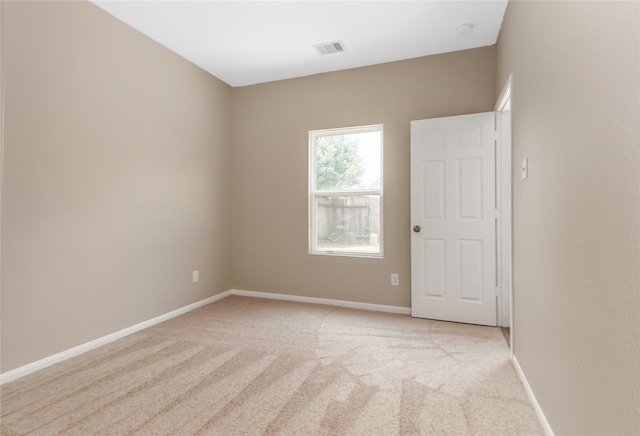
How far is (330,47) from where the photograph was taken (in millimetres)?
3287

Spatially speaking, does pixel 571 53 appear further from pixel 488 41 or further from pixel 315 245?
pixel 315 245

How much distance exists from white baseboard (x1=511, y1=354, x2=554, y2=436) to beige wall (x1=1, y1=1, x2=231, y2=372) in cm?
303

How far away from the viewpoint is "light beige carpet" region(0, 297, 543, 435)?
1.69m

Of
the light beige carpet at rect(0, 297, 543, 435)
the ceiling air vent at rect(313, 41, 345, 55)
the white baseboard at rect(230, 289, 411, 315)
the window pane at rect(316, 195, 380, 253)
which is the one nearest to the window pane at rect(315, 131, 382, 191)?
the window pane at rect(316, 195, 380, 253)

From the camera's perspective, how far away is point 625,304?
97cm

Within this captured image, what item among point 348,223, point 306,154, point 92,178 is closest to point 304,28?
point 306,154

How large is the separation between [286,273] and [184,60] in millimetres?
2602

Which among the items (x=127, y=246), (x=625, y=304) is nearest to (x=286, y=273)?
(x=127, y=246)

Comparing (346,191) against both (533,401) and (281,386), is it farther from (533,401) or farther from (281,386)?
(533,401)

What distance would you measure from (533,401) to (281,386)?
1414 millimetres

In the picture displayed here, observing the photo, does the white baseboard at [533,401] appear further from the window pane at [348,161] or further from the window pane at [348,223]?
the window pane at [348,161]

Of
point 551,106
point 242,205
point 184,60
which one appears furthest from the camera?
point 242,205

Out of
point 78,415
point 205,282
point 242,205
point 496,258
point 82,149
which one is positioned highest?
point 82,149

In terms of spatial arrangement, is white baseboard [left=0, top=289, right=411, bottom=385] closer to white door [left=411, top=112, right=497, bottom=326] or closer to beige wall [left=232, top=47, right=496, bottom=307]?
beige wall [left=232, top=47, right=496, bottom=307]
